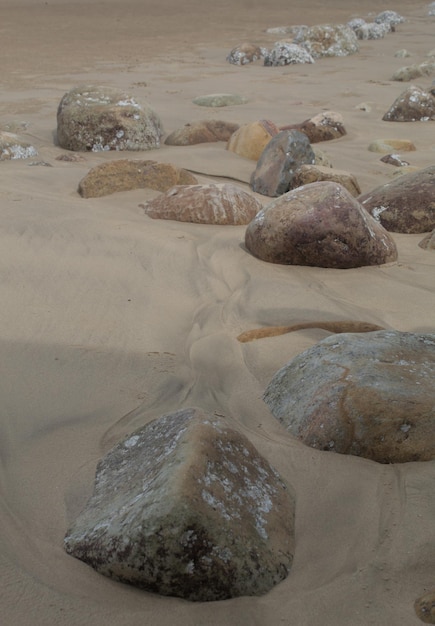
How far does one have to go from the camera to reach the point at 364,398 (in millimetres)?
2373

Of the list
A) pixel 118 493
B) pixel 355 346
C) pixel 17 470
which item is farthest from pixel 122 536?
pixel 355 346

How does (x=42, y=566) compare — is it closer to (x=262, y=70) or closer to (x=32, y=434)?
(x=32, y=434)

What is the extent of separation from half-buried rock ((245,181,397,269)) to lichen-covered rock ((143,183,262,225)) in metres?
0.59

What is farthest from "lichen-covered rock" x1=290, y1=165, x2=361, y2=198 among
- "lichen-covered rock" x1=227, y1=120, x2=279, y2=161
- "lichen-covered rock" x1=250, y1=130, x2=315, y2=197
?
"lichen-covered rock" x1=227, y1=120, x2=279, y2=161

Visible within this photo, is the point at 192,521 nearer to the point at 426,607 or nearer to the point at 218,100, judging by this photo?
the point at 426,607

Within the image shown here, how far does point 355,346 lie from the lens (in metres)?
2.65

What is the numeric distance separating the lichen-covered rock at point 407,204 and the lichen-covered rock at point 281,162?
28.9 inches

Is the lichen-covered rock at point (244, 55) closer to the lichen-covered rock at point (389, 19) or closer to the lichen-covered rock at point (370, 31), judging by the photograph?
the lichen-covered rock at point (370, 31)

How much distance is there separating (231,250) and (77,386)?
5.98 feet

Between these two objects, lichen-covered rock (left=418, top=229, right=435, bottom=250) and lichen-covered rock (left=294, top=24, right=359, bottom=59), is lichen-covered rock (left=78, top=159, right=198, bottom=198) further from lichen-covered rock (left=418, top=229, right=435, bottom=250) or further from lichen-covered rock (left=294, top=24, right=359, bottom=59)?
lichen-covered rock (left=294, top=24, right=359, bottom=59)

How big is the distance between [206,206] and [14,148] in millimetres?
2207

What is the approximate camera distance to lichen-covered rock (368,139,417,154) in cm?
691

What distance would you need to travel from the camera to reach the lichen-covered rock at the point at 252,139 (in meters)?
6.41

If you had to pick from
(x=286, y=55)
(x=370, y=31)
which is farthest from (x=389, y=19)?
(x=286, y=55)
